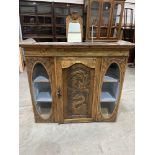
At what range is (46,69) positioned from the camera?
1753 mm

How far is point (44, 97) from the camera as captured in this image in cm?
195

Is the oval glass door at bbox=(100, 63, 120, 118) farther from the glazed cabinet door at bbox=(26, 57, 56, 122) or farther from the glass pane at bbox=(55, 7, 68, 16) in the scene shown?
the glass pane at bbox=(55, 7, 68, 16)

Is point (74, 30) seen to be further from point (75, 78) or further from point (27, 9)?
point (75, 78)

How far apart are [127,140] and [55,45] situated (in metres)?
→ 1.33

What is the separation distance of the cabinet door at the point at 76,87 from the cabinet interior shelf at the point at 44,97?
19cm

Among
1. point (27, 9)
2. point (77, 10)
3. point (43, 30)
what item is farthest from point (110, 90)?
point (27, 9)

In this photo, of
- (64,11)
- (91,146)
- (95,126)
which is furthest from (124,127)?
(64,11)

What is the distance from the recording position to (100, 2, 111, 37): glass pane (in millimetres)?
3986

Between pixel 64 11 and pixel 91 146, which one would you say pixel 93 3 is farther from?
pixel 91 146

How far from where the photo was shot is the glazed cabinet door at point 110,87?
1.78 metres

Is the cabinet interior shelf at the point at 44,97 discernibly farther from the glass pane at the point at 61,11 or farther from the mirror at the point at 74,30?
the glass pane at the point at 61,11

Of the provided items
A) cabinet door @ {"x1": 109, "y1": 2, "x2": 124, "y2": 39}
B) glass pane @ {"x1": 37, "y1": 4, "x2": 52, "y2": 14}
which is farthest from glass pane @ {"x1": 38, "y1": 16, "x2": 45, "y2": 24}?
cabinet door @ {"x1": 109, "y1": 2, "x2": 124, "y2": 39}

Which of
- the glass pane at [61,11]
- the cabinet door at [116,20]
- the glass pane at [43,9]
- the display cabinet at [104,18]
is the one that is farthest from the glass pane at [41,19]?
the cabinet door at [116,20]

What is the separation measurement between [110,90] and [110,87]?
41 mm
